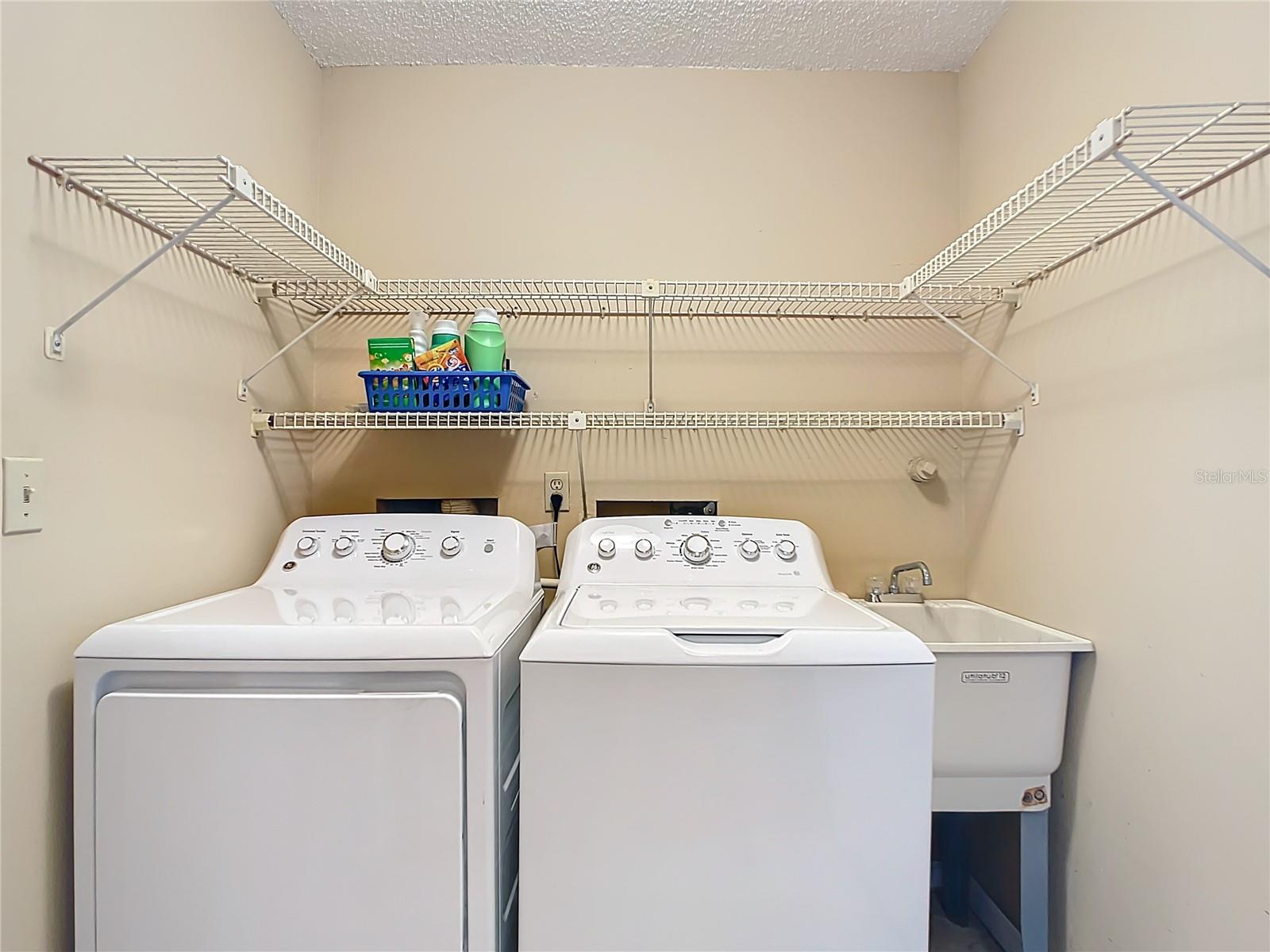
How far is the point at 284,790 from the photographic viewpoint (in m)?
1.00

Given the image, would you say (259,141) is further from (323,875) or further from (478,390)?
(323,875)

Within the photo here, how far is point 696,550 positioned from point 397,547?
675 mm

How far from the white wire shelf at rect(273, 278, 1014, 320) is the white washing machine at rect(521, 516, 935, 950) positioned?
3.17ft

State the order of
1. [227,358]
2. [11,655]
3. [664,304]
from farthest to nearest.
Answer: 1. [664,304]
2. [227,358]
3. [11,655]

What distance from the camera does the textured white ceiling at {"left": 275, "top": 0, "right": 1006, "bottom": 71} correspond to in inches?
67.1

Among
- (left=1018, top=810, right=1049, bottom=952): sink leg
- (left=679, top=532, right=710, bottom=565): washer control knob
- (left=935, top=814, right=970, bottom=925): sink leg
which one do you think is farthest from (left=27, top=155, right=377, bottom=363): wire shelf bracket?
(left=935, top=814, right=970, bottom=925): sink leg

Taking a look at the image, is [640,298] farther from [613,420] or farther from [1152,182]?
[1152,182]

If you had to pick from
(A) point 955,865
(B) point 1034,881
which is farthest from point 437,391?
(A) point 955,865

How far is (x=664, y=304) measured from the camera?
1891 mm

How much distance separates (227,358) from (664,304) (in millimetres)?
1077

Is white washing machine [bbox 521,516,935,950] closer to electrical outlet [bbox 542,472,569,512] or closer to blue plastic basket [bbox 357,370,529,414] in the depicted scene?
blue plastic basket [bbox 357,370,529,414]

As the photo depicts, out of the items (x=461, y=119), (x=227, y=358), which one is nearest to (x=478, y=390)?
(x=227, y=358)

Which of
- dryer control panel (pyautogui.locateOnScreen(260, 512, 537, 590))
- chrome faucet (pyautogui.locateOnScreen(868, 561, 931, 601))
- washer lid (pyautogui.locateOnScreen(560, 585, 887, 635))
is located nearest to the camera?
washer lid (pyautogui.locateOnScreen(560, 585, 887, 635))

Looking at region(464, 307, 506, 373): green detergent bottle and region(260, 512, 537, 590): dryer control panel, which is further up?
region(464, 307, 506, 373): green detergent bottle
